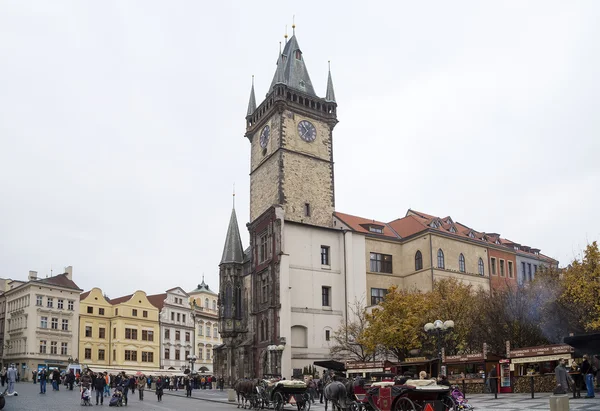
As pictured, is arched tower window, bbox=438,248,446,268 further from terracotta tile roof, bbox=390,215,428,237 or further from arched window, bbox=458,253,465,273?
terracotta tile roof, bbox=390,215,428,237

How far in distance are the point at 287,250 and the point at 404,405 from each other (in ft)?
115

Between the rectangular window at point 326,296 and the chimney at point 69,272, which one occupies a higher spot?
the chimney at point 69,272

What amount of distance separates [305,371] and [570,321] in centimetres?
1898

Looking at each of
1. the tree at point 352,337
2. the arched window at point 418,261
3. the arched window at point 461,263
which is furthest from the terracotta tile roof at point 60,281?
the arched window at point 461,263

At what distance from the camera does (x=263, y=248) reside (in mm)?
52812

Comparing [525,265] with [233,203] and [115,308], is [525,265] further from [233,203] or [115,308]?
[115,308]

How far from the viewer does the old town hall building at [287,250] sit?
161 feet

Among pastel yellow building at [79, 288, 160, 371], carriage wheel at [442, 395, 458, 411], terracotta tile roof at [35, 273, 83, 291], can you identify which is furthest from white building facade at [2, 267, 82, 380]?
carriage wheel at [442, 395, 458, 411]

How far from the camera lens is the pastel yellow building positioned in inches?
3061

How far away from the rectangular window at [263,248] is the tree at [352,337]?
852 centimetres

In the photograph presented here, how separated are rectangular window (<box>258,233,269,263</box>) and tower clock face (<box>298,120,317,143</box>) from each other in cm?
1020

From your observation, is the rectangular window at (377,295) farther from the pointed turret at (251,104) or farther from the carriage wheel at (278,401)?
the carriage wheel at (278,401)

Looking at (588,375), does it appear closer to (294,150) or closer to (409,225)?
(409,225)

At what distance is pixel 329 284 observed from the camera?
5156cm
